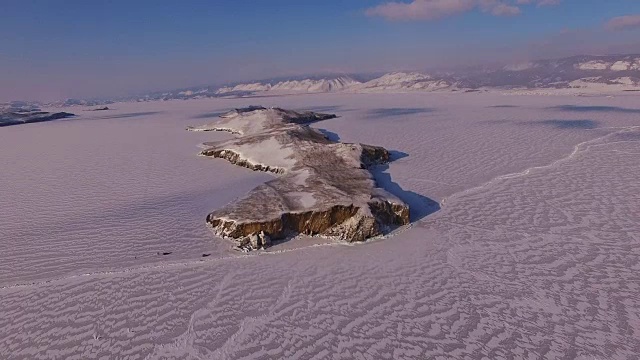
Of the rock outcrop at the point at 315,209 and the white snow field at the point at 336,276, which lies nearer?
the white snow field at the point at 336,276

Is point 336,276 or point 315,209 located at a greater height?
point 315,209

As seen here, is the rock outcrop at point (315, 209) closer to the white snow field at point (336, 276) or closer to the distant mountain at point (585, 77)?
the white snow field at point (336, 276)

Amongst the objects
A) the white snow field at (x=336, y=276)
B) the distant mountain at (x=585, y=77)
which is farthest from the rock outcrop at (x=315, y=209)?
the distant mountain at (x=585, y=77)

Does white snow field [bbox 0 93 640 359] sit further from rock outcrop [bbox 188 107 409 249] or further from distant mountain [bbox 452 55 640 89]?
distant mountain [bbox 452 55 640 89]

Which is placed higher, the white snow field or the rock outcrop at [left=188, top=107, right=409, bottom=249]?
the rock outcrop at [left=188, top=107, right=409, bottom=249]

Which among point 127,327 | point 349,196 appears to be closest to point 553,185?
point 349,196

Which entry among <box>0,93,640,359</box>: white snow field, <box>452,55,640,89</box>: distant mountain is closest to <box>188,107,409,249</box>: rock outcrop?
<box>0,93,640,359</box>: white snow field

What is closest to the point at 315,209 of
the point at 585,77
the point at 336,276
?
the point at 336,276

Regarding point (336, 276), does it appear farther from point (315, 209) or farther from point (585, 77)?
point (585, 77)

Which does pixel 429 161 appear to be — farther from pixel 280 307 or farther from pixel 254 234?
pixel 280 307


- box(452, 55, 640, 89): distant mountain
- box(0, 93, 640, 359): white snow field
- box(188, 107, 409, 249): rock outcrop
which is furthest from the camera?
box(452, 55, 640, 89): distant mountain
